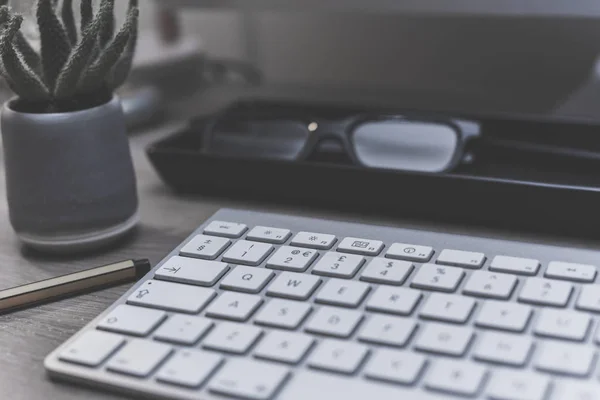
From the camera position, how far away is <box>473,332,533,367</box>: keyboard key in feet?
0.98

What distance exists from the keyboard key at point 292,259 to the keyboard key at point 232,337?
0.05 metres

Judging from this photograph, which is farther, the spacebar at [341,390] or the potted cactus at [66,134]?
the potted cactus at [66,134]

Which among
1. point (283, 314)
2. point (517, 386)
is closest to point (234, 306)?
point (283, 314)

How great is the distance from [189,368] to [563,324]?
16cm

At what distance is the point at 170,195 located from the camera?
1.80ft

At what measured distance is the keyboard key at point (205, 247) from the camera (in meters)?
0.41

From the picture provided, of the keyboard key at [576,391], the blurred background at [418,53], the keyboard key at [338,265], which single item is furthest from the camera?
the blurred background at [418,53]

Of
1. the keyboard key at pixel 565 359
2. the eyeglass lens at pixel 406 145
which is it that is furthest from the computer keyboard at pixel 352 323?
the eyeglass lens at pixel 406 145

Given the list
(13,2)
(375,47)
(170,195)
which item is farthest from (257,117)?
(375,47)

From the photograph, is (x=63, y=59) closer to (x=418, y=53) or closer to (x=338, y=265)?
(x=338, y=265)

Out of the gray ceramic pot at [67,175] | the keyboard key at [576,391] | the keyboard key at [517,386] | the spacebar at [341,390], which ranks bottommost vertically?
the keyboard key at [576,391]

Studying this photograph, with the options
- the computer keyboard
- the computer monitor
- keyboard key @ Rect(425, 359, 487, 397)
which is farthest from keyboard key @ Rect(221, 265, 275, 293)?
the computer monitor

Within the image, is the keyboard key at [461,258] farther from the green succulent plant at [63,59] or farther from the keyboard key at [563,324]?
the green succulent plant at [63,59]

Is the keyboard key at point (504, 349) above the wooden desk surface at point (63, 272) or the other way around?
above
